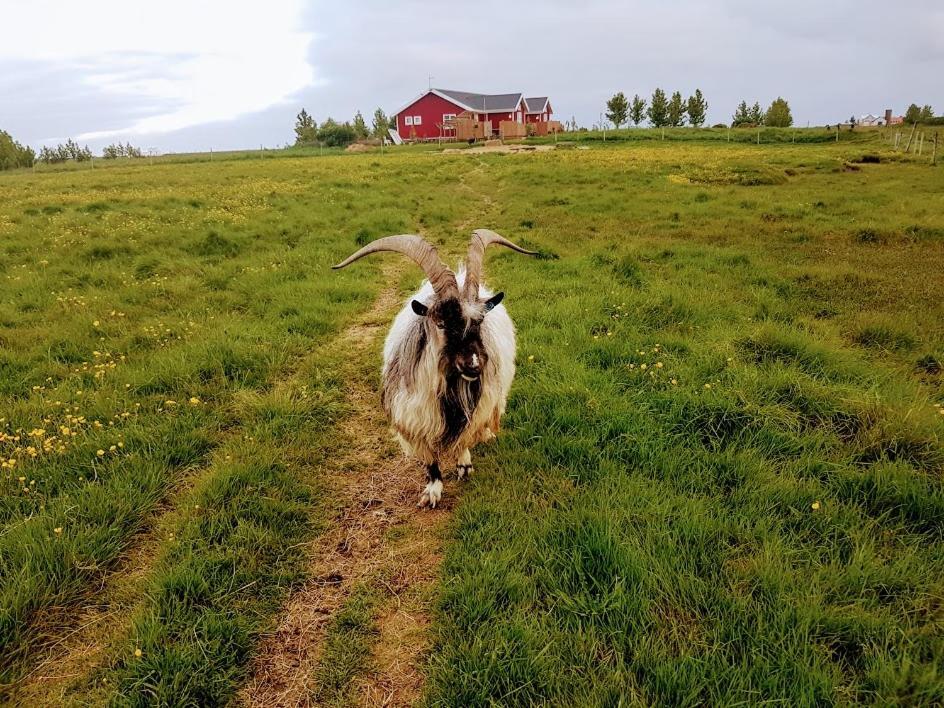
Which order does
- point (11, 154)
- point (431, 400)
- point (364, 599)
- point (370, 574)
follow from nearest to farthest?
point (364, 599), point (370, 574), point (431, 400), point (11, 154)

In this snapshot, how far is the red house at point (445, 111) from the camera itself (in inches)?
2356

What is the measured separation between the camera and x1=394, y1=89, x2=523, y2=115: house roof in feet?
196

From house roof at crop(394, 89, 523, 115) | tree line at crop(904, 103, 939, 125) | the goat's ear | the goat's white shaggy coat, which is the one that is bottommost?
the goat's white shaggy coat

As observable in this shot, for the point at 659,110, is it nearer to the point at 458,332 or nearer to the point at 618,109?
the point at 618,109

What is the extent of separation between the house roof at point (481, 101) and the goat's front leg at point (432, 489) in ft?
205

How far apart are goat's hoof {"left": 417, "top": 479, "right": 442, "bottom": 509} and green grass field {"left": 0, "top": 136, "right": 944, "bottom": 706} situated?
207 millimetres

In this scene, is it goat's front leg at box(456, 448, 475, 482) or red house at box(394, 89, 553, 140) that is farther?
red house at box(394, 89, 553, 140)

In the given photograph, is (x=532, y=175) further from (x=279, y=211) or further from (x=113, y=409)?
(x=113, y=409)

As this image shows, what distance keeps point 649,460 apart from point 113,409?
5603 millimetres

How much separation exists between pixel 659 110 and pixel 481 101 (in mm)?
26629

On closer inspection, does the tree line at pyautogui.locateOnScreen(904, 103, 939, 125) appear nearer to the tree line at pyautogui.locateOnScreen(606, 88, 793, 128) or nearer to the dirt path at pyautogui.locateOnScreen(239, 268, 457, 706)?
the tree line at pyautogui.locateOnScreen(606, 88, 793, 128)

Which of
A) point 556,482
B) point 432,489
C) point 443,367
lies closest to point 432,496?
point 432,489

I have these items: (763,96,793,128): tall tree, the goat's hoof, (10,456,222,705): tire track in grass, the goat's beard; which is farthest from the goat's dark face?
(763,96,793,128): tall tree

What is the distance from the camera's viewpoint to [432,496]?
15.0 ft
